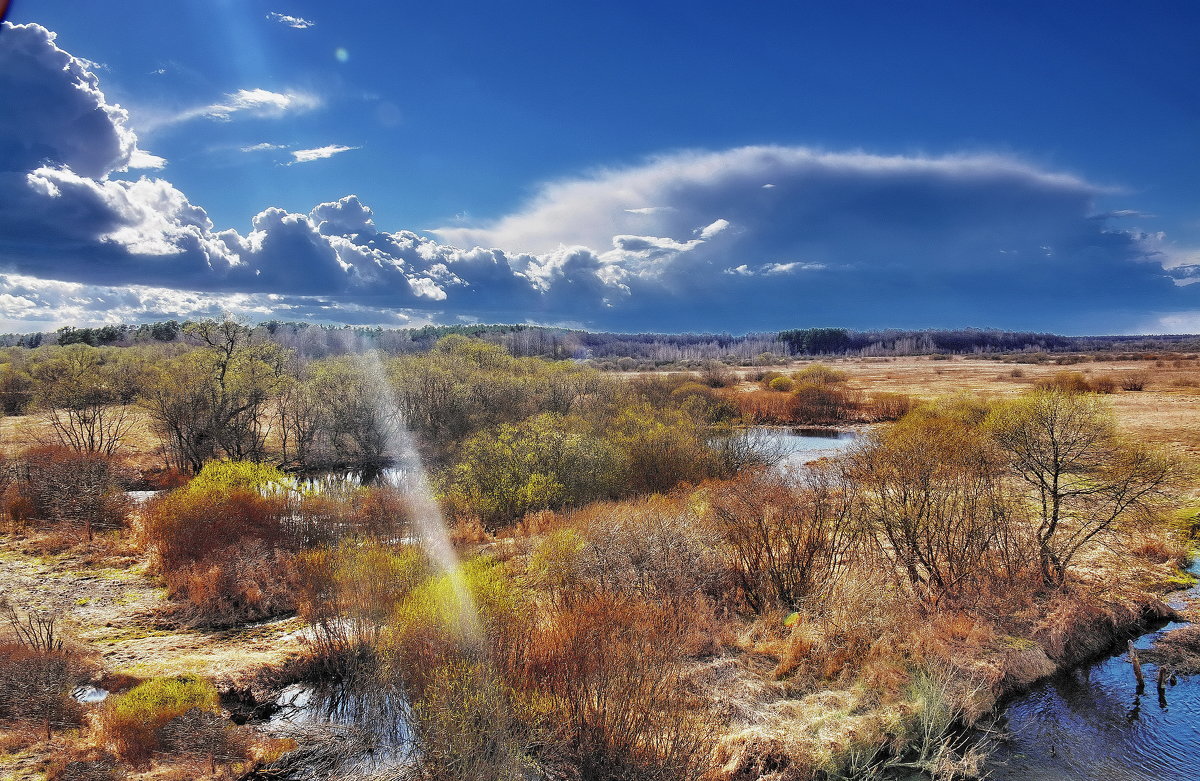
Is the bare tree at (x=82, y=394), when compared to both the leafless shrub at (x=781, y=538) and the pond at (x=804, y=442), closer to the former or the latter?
the leafless shrub at (x=781, y=538)

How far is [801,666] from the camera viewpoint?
15305 mm

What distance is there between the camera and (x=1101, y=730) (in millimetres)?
13547

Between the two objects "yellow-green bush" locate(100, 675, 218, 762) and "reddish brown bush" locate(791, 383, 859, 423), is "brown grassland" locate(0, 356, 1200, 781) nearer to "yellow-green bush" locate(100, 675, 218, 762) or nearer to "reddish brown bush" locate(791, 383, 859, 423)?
"yellow-green bush" locate(100, 675, 218, 762)

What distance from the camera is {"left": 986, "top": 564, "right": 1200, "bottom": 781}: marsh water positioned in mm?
12305

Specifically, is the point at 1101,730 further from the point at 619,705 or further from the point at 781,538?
the point at 619,705

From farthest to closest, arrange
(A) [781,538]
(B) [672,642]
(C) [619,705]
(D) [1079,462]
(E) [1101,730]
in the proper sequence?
1. (A) [781,538]
2. (D) [1079,462]
3. (B) [672,642]
4. (E) [1101,730]
5. (C) [619,705]

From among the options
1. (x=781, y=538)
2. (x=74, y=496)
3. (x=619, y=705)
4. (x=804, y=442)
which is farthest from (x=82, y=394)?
(x=804, y=442)

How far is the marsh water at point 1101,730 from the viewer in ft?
40.4

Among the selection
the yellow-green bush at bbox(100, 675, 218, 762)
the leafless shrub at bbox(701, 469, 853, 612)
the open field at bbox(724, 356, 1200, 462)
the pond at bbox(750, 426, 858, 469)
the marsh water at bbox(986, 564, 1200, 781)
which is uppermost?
the open field at bbox(724, 356, 1200, 462)

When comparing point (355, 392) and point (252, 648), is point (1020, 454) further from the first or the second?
point (355, 392)

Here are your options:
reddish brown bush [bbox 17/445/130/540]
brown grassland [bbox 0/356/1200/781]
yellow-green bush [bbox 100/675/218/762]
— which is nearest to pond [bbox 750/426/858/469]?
brown grassland [bbox 0/356/1200/781]

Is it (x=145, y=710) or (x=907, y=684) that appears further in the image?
(x=907, y=684)

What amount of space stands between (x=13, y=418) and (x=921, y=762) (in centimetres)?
6848

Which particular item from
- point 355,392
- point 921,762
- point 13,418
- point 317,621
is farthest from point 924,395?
point 13,418
